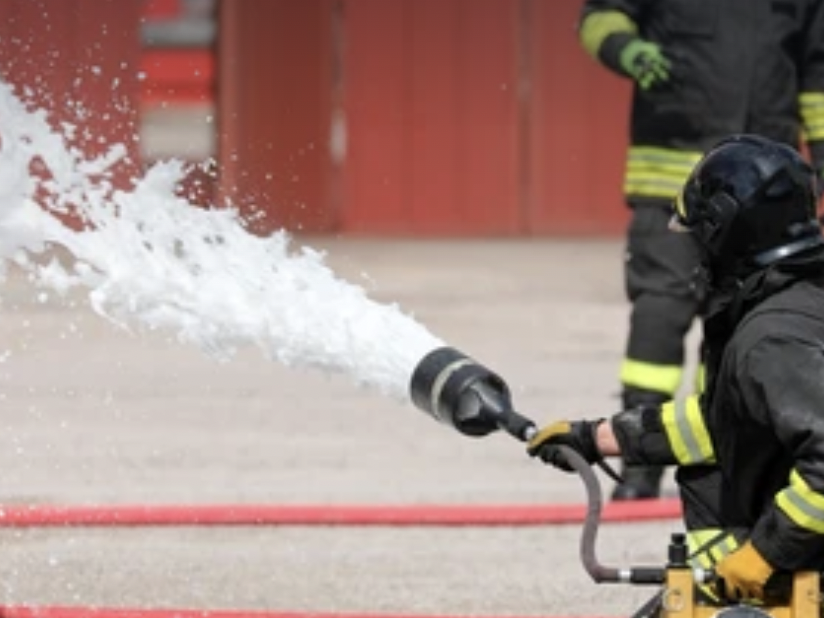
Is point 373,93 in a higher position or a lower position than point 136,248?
lower

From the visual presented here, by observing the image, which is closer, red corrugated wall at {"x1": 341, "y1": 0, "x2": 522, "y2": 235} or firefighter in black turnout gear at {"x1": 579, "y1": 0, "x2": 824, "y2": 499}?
firefighter in black turnout gear at {"x1": 579, "y1": 0, "x2": 824, "y2": 499}

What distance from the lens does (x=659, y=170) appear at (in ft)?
23.5

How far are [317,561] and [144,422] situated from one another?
6.83 feet

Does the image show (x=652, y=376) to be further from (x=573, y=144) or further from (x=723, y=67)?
(x=573, y=144)

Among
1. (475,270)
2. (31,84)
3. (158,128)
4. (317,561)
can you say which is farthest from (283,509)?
(158,128)

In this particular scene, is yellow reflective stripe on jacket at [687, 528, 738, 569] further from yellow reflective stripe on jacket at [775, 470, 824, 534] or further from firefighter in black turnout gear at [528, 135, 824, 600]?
yellow reflective stripe on jacket at [775, 470, 824, 534]

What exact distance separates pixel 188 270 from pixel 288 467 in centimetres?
256

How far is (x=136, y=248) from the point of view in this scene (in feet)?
17.1

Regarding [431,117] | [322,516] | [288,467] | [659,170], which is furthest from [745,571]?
[431,117]

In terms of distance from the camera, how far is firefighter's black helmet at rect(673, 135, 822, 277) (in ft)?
14.7

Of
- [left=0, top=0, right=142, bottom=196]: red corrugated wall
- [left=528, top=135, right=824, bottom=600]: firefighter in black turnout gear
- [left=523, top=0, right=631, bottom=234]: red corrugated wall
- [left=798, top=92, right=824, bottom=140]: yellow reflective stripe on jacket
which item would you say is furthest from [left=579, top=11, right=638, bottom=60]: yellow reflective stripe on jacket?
[left=523, top=0, right=631, bottom=234]: red corrugated wall

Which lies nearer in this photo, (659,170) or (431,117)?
(659,170)

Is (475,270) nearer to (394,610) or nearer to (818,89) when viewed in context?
(818,89)

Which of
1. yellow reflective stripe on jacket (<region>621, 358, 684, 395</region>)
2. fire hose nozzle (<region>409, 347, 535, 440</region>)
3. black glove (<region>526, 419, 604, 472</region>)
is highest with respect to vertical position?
fire hose nozzle (<region>409, 347, 535, 440</region>)
